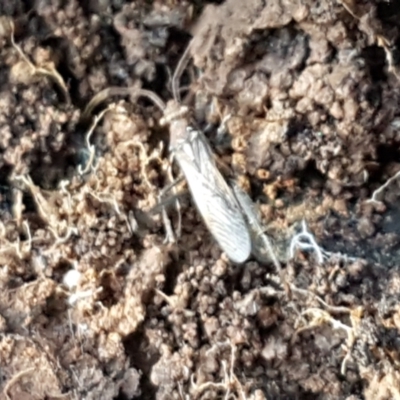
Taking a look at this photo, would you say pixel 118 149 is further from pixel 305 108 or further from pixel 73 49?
pixel 305 108

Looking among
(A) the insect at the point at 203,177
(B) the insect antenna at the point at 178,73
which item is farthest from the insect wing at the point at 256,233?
(B) the insect antenna at the point at 178,73

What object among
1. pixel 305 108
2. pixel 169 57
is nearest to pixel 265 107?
pixel 305 108

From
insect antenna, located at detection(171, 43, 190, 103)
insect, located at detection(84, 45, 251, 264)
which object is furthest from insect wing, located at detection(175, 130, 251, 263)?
insect antenna, located at detection(171, 43, 190, 103)

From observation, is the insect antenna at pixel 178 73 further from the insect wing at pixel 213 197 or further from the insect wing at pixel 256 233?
the insect wing at pixel 256 233

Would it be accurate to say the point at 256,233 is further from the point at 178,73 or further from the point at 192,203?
the point at 178,73

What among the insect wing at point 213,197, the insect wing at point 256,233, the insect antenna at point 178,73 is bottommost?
the insect wing at point 256,233

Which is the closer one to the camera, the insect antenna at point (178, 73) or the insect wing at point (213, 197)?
the insect wing at point (213, 197)
